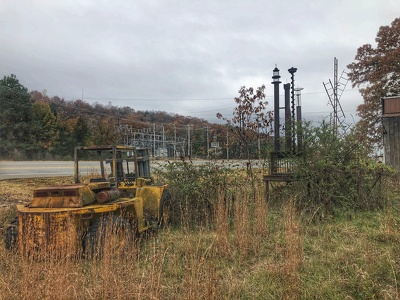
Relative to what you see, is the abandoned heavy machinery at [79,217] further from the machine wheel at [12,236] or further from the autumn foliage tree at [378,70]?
the autumn foliage tree at [378,70]

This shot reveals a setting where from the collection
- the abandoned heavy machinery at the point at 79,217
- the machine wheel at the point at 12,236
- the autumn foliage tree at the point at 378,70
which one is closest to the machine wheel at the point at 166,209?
the abandoned heavy machinery at the point at 79,217

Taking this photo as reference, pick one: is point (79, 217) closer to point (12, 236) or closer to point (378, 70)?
point (12, 236)

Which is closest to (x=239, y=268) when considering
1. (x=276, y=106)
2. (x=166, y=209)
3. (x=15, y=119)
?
(x=166, y=209)

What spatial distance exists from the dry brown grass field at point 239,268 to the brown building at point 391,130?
10.1m

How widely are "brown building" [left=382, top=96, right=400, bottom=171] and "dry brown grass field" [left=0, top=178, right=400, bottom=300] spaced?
33.1 ft

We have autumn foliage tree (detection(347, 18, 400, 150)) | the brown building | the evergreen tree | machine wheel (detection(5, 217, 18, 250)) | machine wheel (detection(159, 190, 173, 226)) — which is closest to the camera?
machine wheel (detection(5, 217, 18, 250))

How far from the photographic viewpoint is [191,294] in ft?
10.3

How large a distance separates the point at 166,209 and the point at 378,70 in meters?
21.9

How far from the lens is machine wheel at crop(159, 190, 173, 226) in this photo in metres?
6.93

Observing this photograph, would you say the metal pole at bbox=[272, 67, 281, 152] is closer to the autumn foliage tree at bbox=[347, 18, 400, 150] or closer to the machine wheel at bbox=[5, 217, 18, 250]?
the machine wheel at bbox=[5, 217, 18, 250]

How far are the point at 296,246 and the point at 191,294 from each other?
1636 mm

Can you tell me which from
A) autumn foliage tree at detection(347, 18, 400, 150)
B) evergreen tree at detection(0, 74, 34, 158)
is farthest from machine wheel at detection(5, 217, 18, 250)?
evergreen tree at detection(0, 74, 34, 158)

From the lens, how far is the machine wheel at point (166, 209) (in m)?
6.93

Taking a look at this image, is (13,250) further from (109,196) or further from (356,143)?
(356,143)
